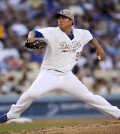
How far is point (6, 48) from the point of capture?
15.8 metres

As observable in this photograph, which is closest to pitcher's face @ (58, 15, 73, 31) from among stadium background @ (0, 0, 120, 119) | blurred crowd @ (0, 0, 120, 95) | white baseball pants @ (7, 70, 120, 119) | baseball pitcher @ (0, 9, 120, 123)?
baseball pitcher @ (0, 9, 120, 123)

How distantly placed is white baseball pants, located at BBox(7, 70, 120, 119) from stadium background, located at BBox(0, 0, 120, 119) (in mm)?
5962

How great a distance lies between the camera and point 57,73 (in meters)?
8.24

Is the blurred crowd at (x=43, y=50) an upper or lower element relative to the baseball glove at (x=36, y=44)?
upper

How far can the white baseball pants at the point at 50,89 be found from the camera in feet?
26.2

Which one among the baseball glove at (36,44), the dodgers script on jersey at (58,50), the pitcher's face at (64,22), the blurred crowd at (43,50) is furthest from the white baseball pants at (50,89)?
the blurred crowd at (43,50)

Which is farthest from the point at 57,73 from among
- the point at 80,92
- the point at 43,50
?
the point at 43,50

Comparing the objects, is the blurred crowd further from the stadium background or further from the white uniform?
the white uniform

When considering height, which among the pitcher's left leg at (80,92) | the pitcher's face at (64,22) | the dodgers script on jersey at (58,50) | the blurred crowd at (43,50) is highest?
the blurred crowd at (43,50)

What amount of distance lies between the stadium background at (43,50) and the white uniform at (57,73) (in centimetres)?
596

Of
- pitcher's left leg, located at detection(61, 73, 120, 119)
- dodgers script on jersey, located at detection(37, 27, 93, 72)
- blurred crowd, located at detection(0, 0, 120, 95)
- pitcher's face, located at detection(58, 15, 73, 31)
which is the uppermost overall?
blurred crowd, located at detection(0, 0, 120, 95)

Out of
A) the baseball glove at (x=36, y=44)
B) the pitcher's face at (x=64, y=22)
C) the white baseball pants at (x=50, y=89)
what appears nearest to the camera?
the baseball glove at (x=36, y=44)

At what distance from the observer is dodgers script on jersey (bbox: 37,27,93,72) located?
8172 millimetres

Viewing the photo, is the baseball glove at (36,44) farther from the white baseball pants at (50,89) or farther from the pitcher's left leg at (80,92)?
the pitcher's left leg at (80,92)
